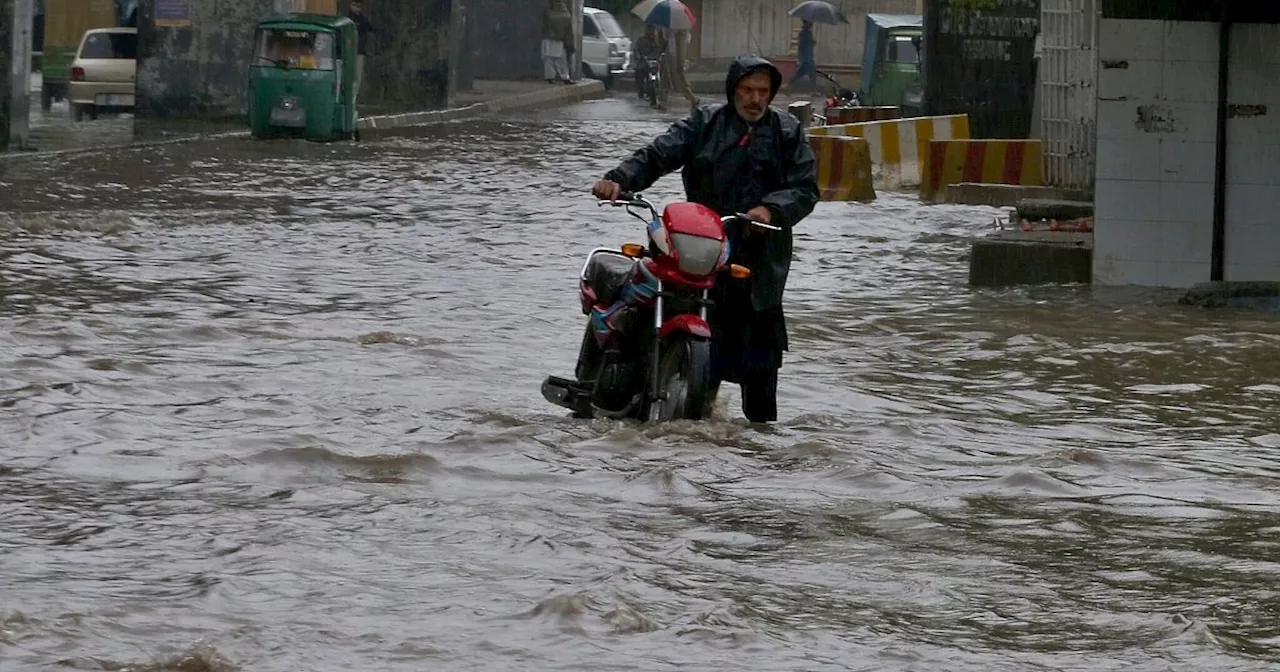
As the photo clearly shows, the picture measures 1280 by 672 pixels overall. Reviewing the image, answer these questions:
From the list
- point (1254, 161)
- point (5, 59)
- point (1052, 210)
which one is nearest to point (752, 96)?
point (1254, 161)

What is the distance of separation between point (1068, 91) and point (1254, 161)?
236 inches

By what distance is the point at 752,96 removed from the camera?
336 inches

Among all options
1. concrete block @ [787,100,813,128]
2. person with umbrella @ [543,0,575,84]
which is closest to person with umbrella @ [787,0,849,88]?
person with umbrella @ [543,0,575,84]

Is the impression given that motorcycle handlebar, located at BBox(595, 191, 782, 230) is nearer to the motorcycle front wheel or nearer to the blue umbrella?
the motorcycle front wheel

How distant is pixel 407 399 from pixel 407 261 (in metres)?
5.66

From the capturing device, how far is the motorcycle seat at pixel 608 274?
28.3 feet

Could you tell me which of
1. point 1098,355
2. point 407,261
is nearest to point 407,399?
point 1098,355

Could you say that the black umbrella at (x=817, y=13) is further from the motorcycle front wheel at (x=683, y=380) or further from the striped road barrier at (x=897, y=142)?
the motorcycle front wheel at (x=683, y=380)

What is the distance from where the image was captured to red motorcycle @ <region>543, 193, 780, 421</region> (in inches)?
321

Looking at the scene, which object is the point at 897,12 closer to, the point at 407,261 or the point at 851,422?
the point at 407,261

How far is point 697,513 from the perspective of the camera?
7152 millimetres

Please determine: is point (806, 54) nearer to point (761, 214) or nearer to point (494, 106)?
point (494, 106)

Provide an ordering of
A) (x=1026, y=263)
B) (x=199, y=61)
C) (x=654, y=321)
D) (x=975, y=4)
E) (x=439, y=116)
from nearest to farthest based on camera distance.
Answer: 1. (x=654, y=321)
2. (x=1026, y=263)
3. (x=975, y=4)
4. (x=199, y=61)
5. (x=439, y=116)

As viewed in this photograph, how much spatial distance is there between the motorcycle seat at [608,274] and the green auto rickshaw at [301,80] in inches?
776
